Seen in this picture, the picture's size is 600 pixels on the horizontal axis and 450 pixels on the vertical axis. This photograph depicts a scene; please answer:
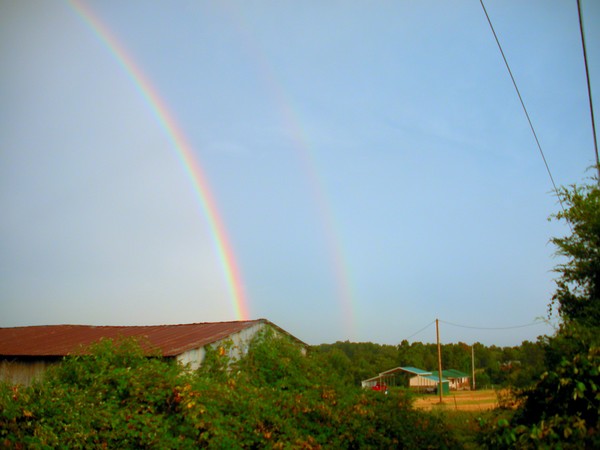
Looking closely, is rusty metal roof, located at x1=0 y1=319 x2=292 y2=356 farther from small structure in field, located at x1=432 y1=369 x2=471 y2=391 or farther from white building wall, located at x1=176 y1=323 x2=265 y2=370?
Result: small structure in field, located at x1=432 y1=369 x2=471 y2=391

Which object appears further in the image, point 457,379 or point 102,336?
point 457,379

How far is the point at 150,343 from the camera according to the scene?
54.4 ft

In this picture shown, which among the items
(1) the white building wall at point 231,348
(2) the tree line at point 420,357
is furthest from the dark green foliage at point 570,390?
(2) the tree line at point 420,357

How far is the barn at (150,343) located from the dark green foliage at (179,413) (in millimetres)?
911

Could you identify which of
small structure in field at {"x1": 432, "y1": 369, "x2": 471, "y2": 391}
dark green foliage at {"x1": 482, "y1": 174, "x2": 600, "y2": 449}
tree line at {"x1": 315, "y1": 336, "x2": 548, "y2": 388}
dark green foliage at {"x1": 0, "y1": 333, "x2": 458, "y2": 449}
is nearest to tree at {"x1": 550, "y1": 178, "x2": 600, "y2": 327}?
dark green foliage at {"x1": 482, "y1": 174, "x2": 600, "y2": 449}

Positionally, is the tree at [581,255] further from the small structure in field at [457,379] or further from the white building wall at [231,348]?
the small structure in field at [457,379]

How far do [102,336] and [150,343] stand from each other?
5.82 m

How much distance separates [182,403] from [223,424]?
105cm

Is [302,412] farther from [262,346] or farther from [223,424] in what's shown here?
[262,346]

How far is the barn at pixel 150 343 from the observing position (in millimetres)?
16281

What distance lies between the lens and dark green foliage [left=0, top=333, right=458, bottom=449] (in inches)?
392

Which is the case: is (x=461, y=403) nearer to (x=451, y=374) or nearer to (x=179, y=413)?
(x=179, y=413)

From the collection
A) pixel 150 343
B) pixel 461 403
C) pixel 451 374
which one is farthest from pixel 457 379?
pixel 150 343

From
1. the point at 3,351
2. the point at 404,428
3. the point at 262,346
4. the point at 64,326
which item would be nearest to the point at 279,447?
the point at 404,428
